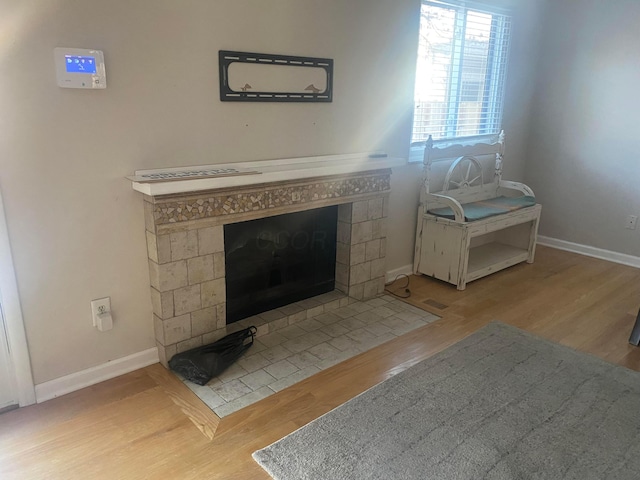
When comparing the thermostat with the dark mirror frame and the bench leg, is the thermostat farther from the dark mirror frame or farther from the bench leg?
the bench leg

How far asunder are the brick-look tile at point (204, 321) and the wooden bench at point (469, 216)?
72.8 inches

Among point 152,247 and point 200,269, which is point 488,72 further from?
point 152,247

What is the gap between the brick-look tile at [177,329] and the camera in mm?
Answer: 2453

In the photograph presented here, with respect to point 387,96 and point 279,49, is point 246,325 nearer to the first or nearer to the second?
point 279,49

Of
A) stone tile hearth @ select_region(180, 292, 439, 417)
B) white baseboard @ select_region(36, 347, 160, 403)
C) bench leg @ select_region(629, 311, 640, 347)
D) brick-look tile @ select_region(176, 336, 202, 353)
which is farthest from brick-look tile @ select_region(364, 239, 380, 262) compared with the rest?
bench leg @ select_region(629, 311, 640, 347)

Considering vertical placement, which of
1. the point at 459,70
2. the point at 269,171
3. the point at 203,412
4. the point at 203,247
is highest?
the point at 459,70

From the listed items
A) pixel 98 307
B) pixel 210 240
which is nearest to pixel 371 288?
pixel 210 240

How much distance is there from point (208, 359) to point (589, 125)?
3949mm

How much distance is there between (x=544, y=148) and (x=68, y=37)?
4.24 metres

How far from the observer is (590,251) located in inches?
177

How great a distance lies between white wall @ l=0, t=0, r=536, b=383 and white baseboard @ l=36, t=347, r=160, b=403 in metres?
0.04

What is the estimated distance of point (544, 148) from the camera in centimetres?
471

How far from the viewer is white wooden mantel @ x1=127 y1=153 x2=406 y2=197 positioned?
7.19ft

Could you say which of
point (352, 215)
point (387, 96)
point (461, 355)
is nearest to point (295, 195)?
point (352, 215)
